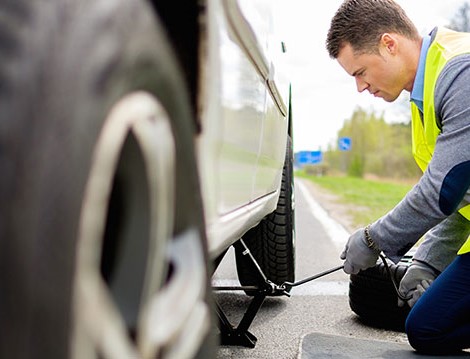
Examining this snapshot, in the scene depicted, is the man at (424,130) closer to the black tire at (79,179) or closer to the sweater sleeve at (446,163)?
the sweater sleeve at (446,163)

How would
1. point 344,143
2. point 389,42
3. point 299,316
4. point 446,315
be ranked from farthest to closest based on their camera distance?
1. point 344,143
2. point 299,316
3. point 446,315
4. point 389,42

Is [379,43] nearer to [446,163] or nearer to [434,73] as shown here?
[434,73]

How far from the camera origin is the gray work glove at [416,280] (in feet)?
9.04

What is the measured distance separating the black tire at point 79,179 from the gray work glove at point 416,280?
221 centimetres

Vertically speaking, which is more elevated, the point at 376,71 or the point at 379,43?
the point at 379,43

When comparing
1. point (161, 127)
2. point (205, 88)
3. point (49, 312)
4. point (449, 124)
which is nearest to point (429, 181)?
point (449, 124)

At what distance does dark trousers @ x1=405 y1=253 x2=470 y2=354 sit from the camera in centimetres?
249

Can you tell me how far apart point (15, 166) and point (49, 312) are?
0.12 m

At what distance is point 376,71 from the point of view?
2.44 metres

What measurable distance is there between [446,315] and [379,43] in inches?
42.4

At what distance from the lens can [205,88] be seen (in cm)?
96

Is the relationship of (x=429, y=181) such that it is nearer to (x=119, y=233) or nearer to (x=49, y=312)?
(x=119, y=233)

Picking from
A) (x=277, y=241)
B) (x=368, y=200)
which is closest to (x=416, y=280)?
(x=277, y=241)

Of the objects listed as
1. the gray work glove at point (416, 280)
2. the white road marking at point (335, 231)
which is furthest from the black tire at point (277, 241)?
the white road marking at point (335, 231)
